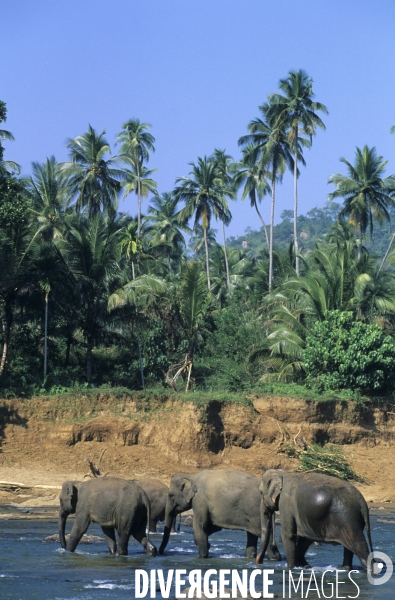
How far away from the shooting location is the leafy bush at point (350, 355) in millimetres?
33062

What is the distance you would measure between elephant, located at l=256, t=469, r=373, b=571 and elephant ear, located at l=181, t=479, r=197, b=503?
218 cm

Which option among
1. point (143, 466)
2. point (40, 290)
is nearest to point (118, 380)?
point (40, 290)

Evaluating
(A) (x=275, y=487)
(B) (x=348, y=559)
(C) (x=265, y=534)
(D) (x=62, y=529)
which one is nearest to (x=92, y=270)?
(D) (x=62, y=529)

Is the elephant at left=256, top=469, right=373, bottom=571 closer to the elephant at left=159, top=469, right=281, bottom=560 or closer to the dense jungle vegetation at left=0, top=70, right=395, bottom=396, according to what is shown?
the elephant at left=159, top=469, right=281, bottom=560

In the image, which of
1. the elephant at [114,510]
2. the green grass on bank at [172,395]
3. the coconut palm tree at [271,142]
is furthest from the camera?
the coconut palm tree at [271,142]

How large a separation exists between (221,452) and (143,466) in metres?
3.08

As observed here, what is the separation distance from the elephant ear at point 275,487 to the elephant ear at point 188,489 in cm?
206

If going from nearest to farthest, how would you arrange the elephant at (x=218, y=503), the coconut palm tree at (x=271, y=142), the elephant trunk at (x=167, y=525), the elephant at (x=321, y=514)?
the elephant at (x=321, y=514) < the elephant at (x=218, y=503) < the elephant trunk at (x=167, y=525) < the coconut palm tree at (x=271, y=142)

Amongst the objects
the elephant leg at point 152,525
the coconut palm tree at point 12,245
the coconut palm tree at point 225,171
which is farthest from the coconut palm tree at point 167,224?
the elephant leg at point 152,525

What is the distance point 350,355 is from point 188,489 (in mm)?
17663

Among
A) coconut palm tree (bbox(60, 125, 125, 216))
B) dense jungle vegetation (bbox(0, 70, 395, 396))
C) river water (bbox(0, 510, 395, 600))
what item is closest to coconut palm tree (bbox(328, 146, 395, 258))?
dense jungle vegetation (bbox(0, 70, 395, 396))

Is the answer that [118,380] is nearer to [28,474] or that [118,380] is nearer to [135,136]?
[28,474]

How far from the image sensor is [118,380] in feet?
126

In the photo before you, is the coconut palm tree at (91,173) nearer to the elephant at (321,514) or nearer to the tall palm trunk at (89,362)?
the tall palm trunk at (89,362)
